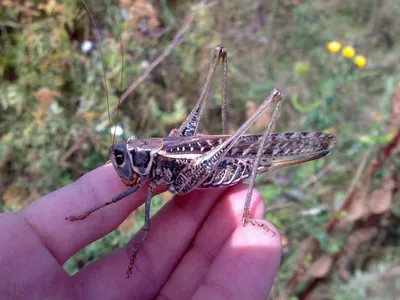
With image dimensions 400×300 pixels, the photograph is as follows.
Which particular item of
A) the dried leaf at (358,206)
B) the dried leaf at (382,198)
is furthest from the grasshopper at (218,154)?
→ the dried leaf at (382,198)

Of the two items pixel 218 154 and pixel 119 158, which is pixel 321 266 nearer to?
pixel 218 154

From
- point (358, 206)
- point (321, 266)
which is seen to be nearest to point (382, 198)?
point (358, 206)

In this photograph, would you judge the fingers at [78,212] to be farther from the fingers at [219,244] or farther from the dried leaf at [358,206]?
the dried leaf at [358,206]

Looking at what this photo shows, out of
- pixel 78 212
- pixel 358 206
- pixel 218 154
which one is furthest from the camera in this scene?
Answer: pixel 358 206

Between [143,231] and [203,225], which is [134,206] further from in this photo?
[203,225]

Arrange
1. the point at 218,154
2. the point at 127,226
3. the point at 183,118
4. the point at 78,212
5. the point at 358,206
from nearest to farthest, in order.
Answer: the point at 78,212 < the point at 218,154 < the point at 127,226 < the point at 358,206 < the point at 183,118

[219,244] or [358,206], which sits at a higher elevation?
[219,244]
